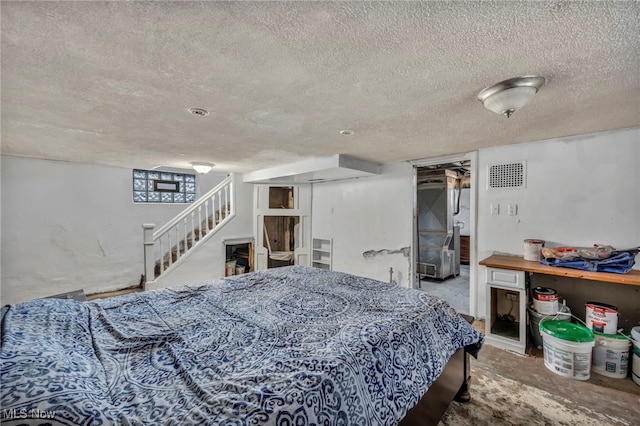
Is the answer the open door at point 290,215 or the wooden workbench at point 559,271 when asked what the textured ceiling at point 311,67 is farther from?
the open door at point 290,215

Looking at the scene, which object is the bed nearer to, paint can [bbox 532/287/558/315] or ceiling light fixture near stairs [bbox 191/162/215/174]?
paint can [bbox 532/287/558/315]

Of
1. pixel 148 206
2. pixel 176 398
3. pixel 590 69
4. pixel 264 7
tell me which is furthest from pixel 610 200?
pixel 148 206

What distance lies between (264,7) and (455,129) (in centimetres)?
211

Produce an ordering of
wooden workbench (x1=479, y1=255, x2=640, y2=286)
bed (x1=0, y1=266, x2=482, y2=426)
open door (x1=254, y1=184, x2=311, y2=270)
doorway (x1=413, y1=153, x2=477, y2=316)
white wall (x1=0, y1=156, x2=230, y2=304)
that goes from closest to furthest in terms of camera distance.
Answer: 1. bed (x1=0, y1=266, x2=482, y2=426)
2. wooden workbench (x1=479, y1=255, x2=640, y2=286)
3. white wall (x1=0, y1=156, x2=230, y2=304)
4. open door (x1=254, y1=184, x2=311, y2=270)
5. doorway (x1=413, y1=153, x2=477, y2=316)

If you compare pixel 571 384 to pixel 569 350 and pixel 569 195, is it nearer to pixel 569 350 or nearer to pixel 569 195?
pixel 569 350

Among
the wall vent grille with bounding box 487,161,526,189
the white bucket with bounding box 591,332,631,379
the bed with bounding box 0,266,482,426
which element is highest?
the wall vent grille with bounding box 487,161,526,189

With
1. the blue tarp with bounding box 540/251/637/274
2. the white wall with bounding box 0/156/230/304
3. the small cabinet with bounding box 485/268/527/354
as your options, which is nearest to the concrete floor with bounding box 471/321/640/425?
the small cabinet with bounding box 485/268/527/354

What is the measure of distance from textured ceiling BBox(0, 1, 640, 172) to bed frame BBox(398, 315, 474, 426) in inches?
68.5

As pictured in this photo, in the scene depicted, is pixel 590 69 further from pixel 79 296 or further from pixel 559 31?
pixel 79 296

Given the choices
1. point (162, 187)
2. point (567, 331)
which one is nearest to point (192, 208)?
point (162, 187)

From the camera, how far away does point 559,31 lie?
46.6 inches

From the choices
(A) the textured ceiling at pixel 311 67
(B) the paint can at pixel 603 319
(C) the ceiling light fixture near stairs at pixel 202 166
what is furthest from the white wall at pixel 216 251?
(B) the paint can at pixel 603 319

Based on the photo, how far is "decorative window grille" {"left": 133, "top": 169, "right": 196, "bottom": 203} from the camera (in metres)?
5.36

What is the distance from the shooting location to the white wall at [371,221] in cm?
410
